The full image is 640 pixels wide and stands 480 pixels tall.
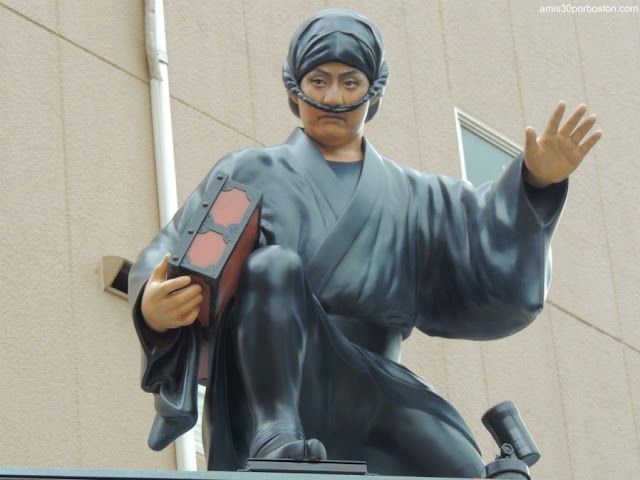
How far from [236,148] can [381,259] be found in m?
4.13

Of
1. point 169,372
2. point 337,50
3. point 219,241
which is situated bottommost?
point 169,372

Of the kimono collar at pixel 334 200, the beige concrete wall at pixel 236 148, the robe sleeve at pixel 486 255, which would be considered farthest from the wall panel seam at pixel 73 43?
the robe sleeve at pixel 486 255

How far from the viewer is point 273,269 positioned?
472 cm

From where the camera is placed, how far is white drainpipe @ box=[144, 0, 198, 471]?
28.0 ft

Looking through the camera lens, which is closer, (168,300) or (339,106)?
(168,300)

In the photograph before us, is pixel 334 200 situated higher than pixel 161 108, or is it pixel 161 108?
pixel 161 108

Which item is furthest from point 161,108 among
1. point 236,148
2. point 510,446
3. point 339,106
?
point 510,446

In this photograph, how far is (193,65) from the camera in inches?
360

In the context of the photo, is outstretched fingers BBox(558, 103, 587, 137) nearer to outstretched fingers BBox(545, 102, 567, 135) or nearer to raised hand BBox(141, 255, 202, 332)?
outstretched fingers BBox(545, 102, 567, 135)

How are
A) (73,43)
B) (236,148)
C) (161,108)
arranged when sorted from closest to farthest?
(73,43)
(161,108)
(236,148)

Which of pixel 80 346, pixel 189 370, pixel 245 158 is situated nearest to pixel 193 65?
pixel 80 346

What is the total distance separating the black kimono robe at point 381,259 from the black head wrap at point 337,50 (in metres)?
0.18

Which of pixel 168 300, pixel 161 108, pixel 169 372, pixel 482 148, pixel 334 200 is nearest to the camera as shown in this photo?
pixel 168 300

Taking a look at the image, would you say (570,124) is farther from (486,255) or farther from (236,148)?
(236,148)
